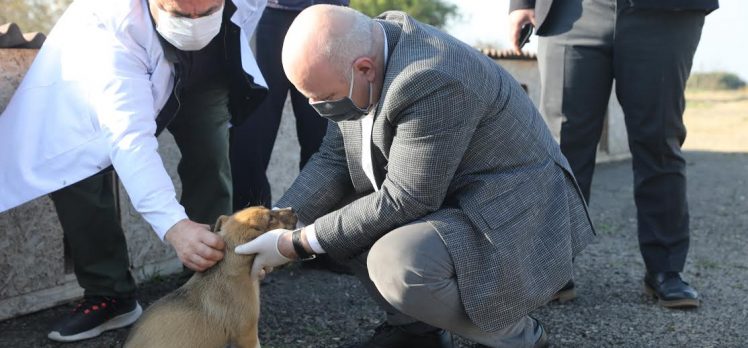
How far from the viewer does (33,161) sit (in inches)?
131

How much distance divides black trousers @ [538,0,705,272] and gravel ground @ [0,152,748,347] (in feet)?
1.12

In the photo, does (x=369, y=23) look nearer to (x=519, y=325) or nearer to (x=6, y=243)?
(x=519, y=325)

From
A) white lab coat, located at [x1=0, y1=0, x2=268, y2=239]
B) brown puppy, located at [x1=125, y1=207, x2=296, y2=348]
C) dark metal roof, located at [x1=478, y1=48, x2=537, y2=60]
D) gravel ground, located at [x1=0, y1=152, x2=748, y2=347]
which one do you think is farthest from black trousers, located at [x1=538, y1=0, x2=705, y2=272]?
dark metal roof, located at [x1=478, y1=48, x2=537, y2=60]

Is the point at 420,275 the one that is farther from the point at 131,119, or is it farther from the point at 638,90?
the point at 638,90

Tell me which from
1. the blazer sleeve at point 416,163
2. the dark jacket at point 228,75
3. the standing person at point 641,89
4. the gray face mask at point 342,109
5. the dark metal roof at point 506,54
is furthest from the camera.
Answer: the dark metal roof at point 506,54

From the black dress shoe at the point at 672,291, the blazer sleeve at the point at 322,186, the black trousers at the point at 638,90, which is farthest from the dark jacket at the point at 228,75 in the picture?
the black dress shoe at the point at 672,291

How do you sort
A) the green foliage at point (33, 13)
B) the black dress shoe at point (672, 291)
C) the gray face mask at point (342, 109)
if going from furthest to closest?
the green foliage at point (33, 13)
the black dress shoe at point (672, 291)
the gray face mask at point (342, 109)

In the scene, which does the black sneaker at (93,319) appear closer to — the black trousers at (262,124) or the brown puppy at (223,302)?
the brown puppy at (223,302)

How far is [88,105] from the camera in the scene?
128 inches

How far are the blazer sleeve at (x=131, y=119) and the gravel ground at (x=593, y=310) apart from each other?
2.98ft

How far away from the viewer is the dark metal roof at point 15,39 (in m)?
3.87

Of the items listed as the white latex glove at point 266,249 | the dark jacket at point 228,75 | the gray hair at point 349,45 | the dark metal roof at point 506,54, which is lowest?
the dark metal roof at point 506,54

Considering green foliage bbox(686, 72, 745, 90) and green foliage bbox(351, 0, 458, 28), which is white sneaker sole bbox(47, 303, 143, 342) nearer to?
green foliage bbox(351, 0, 458, 28)

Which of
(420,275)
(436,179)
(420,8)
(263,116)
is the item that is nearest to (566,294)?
(420,275)
